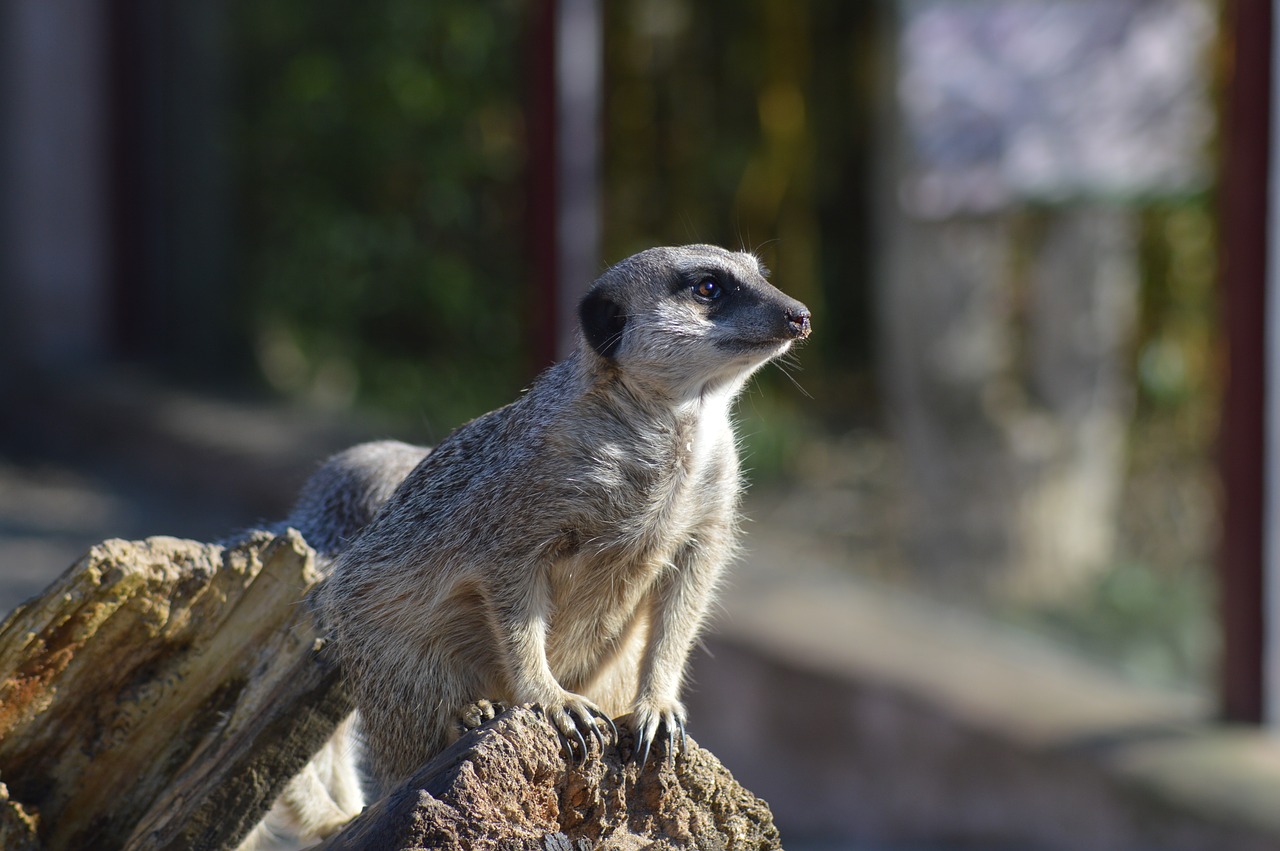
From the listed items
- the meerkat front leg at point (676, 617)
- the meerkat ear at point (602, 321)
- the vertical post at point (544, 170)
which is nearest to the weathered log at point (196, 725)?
the meerkat front leg at point (676, 617)

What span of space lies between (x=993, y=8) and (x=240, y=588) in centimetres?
452

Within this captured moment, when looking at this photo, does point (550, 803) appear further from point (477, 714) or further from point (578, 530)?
point (578, 530)

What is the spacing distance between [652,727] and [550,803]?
0.21 metres

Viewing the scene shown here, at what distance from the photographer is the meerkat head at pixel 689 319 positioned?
2.42 meters

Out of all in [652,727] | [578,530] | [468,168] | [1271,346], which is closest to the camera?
[652,727]

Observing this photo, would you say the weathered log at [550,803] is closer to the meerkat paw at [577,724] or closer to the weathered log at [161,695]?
the meerkat paw at [577,724]

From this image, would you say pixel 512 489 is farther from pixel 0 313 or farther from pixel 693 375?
pixel 0 313

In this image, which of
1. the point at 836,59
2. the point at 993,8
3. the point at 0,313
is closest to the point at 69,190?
the point at 0,313

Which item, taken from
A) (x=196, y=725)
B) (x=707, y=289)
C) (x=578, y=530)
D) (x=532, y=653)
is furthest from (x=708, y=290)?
(x=196, y=725)

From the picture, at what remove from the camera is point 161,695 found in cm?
254

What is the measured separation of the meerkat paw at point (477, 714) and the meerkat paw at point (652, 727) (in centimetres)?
21

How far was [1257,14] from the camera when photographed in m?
5.01

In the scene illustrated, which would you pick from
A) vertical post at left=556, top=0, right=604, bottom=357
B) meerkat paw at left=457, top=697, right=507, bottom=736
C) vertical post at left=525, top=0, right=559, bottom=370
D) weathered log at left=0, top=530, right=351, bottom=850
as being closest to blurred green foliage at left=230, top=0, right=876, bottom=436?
vertical post at left=525, top=0, right=559, bottom=370

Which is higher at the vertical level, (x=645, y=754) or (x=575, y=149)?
(x=575, y=149)
